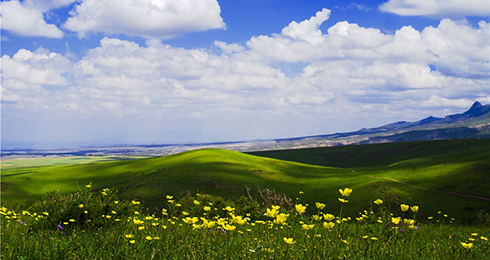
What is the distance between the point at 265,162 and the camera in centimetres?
12781

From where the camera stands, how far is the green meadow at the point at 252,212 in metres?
5.85

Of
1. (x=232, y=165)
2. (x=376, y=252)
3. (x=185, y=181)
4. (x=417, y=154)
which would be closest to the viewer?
(x=376, y=252)

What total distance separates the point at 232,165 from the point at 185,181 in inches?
922

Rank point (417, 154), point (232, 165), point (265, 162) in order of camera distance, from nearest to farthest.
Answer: point (232, 165) < point (265, 162) < point (417, 154)

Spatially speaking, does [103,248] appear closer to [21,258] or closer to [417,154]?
[21,258]

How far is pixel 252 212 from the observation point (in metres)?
18.0

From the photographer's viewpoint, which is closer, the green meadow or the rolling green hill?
the green meadow

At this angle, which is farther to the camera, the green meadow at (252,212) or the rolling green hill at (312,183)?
the rolling green hill at (312,183)

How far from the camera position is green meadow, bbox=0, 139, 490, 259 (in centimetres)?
585

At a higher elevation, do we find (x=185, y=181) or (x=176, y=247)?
(x=176, y=247)

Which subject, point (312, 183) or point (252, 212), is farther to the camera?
point (312, 183)

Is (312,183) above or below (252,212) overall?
below

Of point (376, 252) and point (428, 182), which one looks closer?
point (376, 252)

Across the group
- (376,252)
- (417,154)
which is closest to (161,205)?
(376,252)
